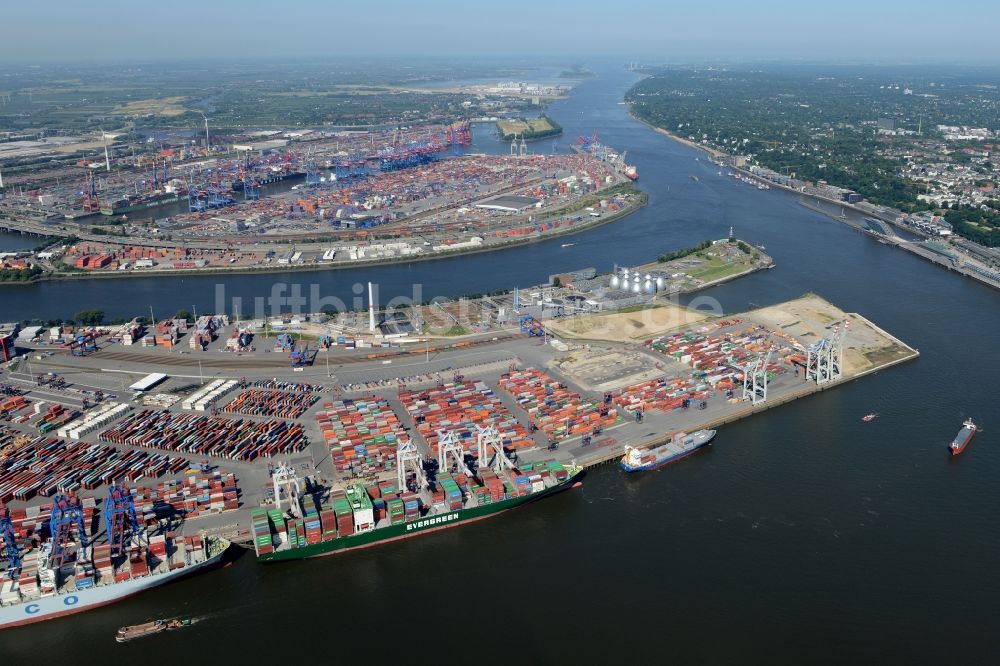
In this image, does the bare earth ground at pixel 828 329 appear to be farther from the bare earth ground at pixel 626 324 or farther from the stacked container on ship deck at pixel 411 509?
the stacked container on ship deck at pixel 411 509

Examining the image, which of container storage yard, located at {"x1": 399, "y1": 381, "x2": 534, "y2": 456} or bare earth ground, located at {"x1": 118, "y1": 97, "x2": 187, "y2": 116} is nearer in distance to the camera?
container storage yard, located at {"x1": 399, "y1": 381, "x2": 534, "y2": 456}

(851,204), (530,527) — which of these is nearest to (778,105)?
(851,204)

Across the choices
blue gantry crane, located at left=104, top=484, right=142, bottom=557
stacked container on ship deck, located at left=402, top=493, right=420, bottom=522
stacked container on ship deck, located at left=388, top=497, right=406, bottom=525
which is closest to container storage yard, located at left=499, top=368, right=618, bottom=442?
stacked container on ship deck, located at left=402, top=493, right=420, bottom=522

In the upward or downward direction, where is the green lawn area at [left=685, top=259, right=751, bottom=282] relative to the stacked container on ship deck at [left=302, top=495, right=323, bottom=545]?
upward

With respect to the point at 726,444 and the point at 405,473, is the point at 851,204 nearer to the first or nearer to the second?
the point at 726,444

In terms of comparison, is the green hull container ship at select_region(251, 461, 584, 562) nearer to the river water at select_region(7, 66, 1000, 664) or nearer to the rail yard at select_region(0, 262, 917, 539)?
the river water at select_region(7, 66, 1000, 664)

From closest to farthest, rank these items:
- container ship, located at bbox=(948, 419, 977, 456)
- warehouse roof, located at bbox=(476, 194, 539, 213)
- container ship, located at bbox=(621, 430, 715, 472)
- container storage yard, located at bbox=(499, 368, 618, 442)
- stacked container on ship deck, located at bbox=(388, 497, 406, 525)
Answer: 1. stacked container on ship deck, located at bbox=(388, 497, 406, 525)
2. container ship, located at bbox=(621, 430, 715, 472)
3. container ship, located at bbox=(948, 419, 977, 456)
4. container storage yard, located at bbox=(499, 368, 618, 442)
5. warehouse roof, located at bbox=(476, 194, 539, 213)

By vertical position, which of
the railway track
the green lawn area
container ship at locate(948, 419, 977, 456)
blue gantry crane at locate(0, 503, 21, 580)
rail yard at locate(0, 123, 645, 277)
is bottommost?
container ship at locate(948, 419, 977, 456)

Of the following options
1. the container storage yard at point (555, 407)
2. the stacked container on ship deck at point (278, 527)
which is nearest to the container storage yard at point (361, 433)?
the stacked container on ship deck at point (278, 527)
